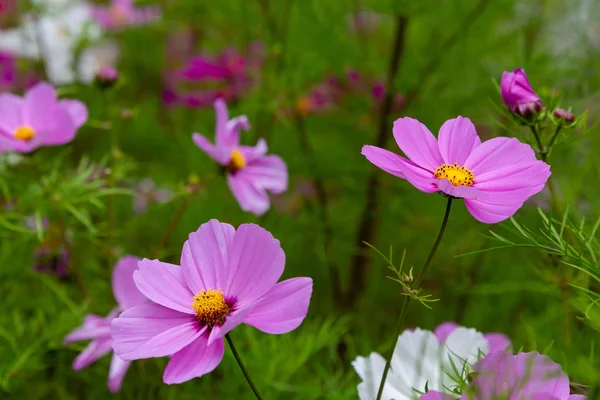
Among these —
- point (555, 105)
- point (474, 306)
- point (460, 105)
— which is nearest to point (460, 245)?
point (474, 306)

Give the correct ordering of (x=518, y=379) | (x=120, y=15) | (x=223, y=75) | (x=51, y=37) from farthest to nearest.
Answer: (x=120, y=15) → (x=51, y=37) → (x=223, y=75) → (x=518, y=379)

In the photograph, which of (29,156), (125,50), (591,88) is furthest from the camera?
(125,50)

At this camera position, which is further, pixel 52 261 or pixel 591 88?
pixel 591 88

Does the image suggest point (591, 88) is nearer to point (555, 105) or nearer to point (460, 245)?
point (460, 245)

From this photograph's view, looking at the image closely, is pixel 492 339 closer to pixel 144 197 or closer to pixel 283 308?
pixel 283 308

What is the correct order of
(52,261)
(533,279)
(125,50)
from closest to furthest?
(52,261)
(533,279)
(125,50)

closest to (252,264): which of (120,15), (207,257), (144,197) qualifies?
(207,257)

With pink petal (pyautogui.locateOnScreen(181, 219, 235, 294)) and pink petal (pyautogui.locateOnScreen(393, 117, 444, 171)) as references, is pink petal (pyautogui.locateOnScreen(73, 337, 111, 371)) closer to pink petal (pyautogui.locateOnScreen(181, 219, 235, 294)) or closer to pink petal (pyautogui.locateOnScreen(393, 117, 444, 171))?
pink petal (pyautogui.locateOnScreen(181, 219, 235, 294))

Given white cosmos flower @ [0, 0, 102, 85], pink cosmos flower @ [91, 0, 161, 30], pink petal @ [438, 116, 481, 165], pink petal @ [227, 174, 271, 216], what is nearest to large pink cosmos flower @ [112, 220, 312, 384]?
pink petal @ [438, 116, 481, 165]
